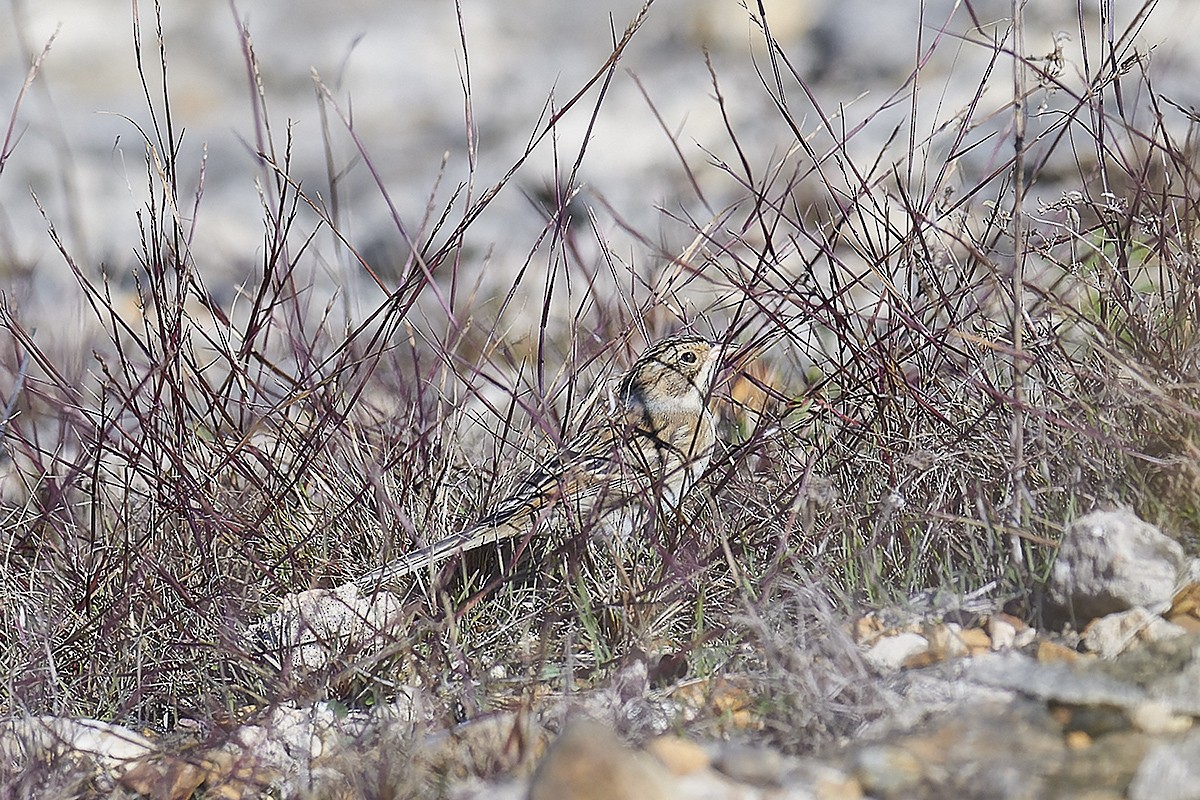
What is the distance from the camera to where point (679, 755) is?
2.60 meters

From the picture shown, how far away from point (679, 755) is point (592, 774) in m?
0.49

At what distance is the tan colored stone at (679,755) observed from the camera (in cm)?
255

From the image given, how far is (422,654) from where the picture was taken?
142 inches

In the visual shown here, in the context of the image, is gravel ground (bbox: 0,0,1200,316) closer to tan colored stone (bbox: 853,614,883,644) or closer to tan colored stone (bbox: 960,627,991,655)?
tan colored stone (bbox: 853,614,883,644)

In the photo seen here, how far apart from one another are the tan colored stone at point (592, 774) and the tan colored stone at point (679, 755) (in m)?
0.29

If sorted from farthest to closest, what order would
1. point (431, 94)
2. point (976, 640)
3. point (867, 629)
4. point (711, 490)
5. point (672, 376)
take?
point (431, 94) < point (672, 376) < point (711, 490) < point (867, 629) < point (976, 640)

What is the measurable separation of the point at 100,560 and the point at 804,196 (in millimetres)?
7516

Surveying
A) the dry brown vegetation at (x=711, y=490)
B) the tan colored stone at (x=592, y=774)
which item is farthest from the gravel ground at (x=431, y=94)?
the tan colored stone at (x=592, y=774)

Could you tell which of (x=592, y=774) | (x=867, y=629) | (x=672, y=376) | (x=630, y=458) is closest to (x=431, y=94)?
(x=672, y=376)

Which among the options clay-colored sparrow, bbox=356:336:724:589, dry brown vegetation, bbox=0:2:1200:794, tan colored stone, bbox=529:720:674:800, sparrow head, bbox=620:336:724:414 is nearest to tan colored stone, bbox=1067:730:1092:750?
dry brown vegetation, bbox=0:2:1200:794

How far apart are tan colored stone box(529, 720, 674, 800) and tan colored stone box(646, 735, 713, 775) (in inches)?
11.4

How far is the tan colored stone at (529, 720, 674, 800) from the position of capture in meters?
2.14

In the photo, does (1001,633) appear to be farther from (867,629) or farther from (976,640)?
(867,629)

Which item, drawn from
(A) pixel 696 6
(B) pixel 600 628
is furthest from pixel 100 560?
(A) pixel 696 6
